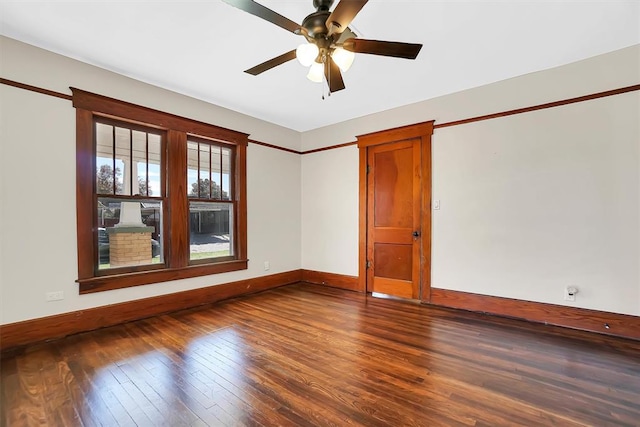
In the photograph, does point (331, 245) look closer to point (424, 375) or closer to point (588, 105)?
point (424, 375)

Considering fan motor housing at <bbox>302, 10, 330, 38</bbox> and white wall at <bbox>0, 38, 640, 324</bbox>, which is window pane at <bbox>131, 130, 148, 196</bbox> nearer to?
white wall at <bbox>0, 38, 640, 324</bbox>

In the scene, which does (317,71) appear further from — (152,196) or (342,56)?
(152,196)

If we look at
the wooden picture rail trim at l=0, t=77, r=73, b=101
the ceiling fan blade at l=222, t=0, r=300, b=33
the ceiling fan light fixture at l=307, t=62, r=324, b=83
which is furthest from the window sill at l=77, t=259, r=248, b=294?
the ceiling fan blade at l=222, t=0, r=300, b=33

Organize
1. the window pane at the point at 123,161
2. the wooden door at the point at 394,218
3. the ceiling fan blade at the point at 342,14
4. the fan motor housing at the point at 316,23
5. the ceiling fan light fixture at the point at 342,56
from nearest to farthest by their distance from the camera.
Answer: the ceiling fan blade at the point at 342,14, the fan motor housing at the point at 316,23, the ceiling fan light fixture at the point at 342,56, the window pane at the point at 123,161, the wooden door at the point at 394,218

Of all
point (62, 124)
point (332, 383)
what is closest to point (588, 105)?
point (332, 383)

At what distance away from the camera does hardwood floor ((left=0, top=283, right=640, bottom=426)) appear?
1641mm

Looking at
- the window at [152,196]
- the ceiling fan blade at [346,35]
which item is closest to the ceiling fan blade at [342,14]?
the ceiling fan blade at [346,35]

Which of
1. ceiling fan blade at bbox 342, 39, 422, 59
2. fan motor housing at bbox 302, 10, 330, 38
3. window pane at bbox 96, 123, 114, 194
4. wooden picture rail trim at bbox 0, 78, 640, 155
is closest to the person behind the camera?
fan motor housing at bbox 302, 10, 330, 38

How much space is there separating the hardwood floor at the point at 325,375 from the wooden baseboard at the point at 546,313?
116mm

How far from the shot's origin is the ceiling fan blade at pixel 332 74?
2164 mm

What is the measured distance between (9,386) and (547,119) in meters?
5.24

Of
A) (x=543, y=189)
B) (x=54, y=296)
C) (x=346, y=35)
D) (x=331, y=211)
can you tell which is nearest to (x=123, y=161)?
(x=54, y=296)

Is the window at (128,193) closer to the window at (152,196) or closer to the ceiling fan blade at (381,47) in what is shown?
the window at (152,196)

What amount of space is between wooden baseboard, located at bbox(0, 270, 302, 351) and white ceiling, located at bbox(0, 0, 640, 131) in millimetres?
2591
